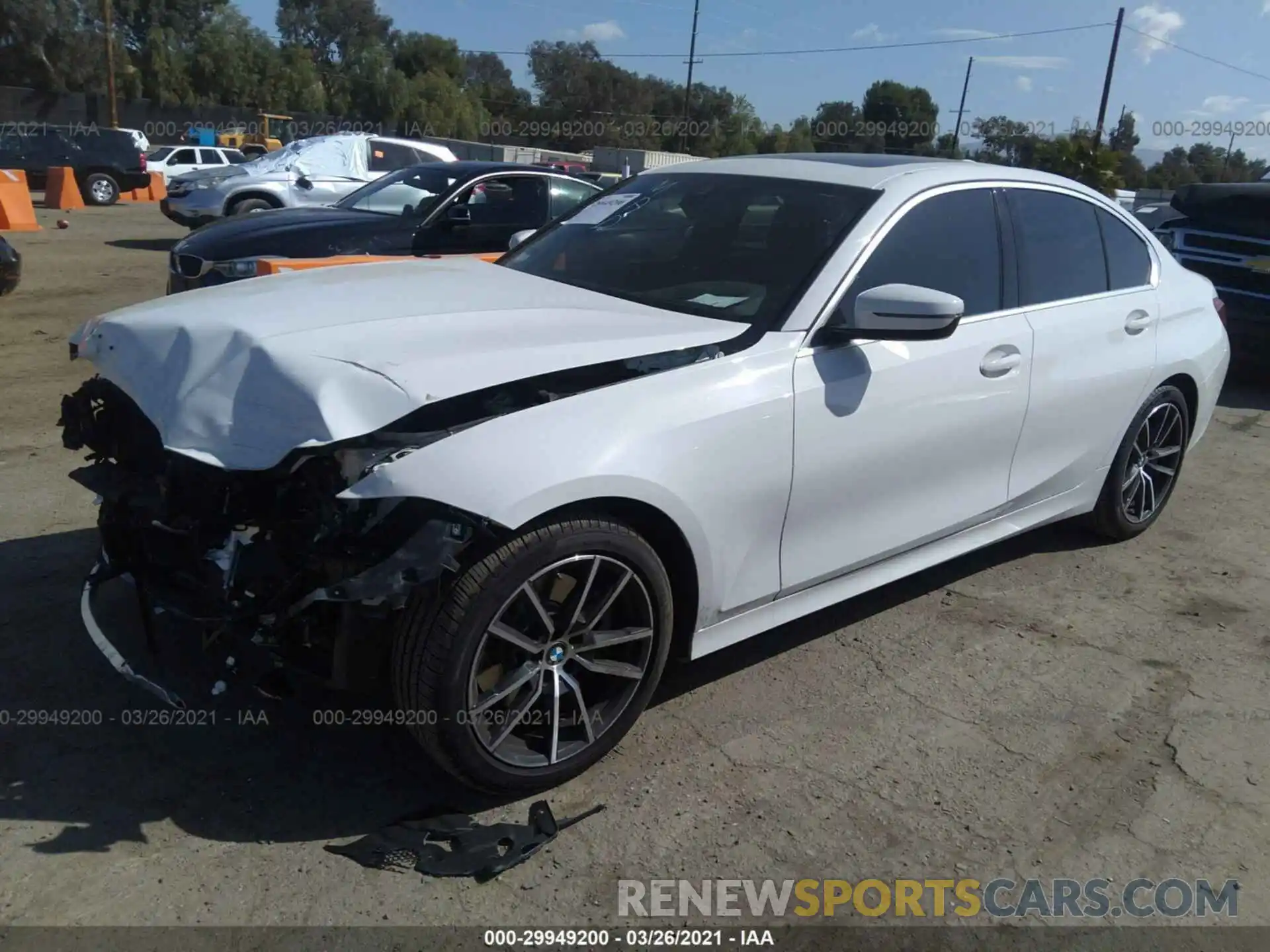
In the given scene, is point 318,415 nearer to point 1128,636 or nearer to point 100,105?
point 1128,636

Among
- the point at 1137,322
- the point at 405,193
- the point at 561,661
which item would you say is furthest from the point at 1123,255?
the point at 405,193

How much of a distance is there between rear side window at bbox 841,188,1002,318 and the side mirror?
142mm

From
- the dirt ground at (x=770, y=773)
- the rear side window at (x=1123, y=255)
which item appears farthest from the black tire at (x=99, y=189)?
the rear side window at (x=1123, y=255)

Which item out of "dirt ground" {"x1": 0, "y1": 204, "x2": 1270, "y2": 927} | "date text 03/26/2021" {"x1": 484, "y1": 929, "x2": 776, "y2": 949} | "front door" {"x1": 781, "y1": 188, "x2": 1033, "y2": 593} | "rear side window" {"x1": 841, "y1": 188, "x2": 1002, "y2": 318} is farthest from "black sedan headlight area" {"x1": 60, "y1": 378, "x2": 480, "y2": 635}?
"rear side window" {"x1": 841, "y1": 188, "x2": 1002, "y2": 318}

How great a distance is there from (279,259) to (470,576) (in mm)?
5718

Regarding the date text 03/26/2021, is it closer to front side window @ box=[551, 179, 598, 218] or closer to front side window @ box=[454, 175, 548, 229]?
front side window @ box=[454, 175, 548, 229]

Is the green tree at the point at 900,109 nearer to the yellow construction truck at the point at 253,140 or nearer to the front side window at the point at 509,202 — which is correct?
the yellow construction truck at the point at 253,140

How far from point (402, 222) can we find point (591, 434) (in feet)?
20.9

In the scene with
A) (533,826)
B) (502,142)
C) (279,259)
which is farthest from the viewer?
(502,142)

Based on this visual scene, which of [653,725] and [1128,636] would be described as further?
[1128,636]

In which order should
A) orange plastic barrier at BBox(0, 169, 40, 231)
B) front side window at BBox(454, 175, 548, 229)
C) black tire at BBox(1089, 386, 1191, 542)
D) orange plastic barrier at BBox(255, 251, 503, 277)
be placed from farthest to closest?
orange plastic barrier at BBox(0, 169, 40, 231) < front side window at BBox(454, 175, 548, 229) < orange plastic barrier at BBox(255, 251, 503, 277) < black tire at BBox(1089, 386, 1191, 542)

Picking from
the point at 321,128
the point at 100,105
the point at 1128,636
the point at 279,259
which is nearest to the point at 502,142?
the point at 321,128

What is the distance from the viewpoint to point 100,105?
5159cm

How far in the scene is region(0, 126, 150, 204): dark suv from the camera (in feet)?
78.7
